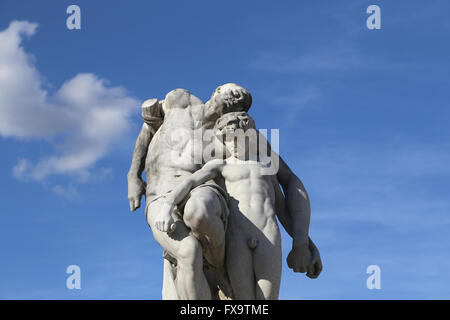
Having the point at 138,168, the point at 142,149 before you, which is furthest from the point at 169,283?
the point at 142,149

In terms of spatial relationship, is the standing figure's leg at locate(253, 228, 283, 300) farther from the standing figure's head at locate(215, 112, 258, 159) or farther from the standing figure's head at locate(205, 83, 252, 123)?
the standing figure's head at locate(205, 83, 252, 123)

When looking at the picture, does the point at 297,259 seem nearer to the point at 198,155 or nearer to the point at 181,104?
the point at 198,155

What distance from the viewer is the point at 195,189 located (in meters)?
7.89

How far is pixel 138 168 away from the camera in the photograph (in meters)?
9.20

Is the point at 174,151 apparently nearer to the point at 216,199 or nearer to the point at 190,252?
the point at 216,199

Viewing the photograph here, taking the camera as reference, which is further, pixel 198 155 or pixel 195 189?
pixel 198 155

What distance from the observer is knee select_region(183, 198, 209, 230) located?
24.9ft

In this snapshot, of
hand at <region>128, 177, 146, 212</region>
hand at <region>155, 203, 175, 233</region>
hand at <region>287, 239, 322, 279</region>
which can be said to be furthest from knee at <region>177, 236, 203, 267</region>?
hand at <region>128, 177, 146, 212</region>

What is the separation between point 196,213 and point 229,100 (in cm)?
153

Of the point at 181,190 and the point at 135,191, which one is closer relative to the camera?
the point at 181,190

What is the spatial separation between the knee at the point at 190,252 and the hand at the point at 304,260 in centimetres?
130

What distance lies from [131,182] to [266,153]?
173 cm

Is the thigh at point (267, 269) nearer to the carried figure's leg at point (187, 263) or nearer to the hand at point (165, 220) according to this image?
the carried figure's leg at point (187, 263)
